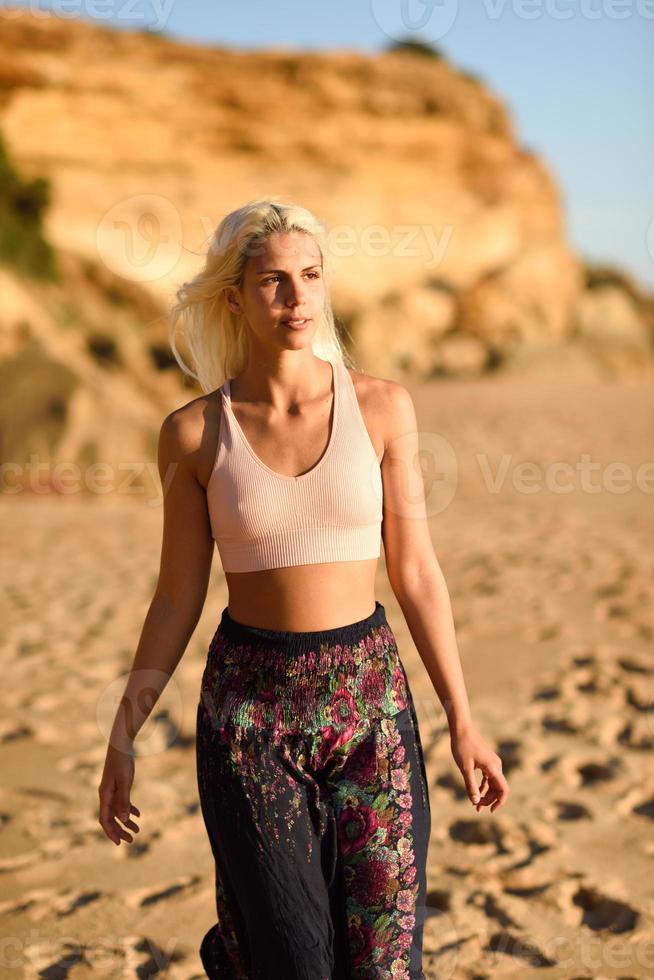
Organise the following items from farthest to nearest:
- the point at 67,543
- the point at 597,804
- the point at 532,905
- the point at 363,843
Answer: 1. the point at 67,543
2. the point at 597,804
3. the point at 532,905
4. the point at 363,843

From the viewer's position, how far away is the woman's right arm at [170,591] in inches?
71.5

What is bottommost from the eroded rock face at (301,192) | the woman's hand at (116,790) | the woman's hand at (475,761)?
the woman's hand at (116,790)

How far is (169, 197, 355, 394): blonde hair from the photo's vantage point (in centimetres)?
180

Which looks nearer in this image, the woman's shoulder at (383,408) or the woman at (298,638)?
the woman at (298,638)

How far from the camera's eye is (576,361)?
23.3 meters

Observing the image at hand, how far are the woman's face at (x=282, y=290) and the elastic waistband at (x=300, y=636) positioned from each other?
1.68 ft

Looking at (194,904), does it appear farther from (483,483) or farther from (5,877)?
(483,483)

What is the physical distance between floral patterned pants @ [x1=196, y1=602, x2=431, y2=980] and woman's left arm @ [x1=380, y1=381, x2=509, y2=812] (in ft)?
0.37

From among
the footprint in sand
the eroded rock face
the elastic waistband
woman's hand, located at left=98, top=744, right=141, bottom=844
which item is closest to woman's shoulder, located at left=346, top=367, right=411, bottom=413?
the elastic waistband

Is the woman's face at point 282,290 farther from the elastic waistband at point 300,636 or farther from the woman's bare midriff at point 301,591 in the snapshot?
the elastic waistband at point 300,636

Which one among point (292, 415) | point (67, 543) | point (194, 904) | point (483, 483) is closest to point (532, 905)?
point (194, 904)

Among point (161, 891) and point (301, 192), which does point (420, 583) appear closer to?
point (161, 891)

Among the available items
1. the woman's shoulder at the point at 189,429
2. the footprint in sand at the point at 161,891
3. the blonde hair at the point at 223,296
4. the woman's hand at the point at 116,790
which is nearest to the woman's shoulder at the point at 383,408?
the blonde hair at the point at 223,296

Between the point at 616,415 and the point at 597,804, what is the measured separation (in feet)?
43.4
